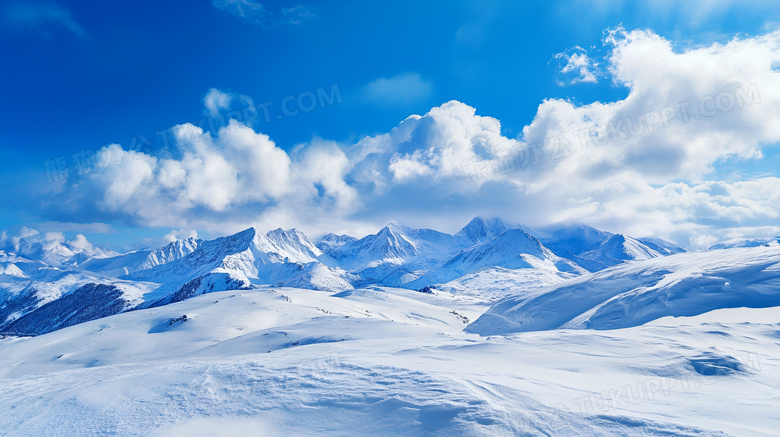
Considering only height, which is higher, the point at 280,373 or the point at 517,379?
the point at 280,373

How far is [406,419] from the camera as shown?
9.30 m

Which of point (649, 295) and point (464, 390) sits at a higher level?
point (649, 295)

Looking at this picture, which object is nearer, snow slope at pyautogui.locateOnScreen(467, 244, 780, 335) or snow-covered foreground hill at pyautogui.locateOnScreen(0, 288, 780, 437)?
snow-covered foreground hill at pyautogui.locateOnScreen(0, 288, 780, 437)

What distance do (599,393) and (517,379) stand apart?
2.23 metres

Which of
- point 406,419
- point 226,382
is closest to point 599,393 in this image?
point 406,419

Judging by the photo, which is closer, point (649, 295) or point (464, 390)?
point (464, 390)

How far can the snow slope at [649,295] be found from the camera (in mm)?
21281

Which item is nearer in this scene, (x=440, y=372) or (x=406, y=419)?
(x=406, y=419)

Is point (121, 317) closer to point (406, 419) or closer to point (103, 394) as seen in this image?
point (103, 394)

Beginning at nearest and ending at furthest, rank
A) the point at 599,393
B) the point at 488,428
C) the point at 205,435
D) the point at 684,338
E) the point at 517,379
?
the point at 488,428
the point at 205,435
the point at 599,393
the point at 517,379
the point at 684,338

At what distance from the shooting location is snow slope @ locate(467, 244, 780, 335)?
21281mm

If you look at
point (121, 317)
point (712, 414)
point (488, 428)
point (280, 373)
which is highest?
point (121, 317)

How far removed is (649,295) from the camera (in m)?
23.8

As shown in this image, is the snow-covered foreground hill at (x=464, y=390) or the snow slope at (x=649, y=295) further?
the snow slope at (x=649, y=295)
